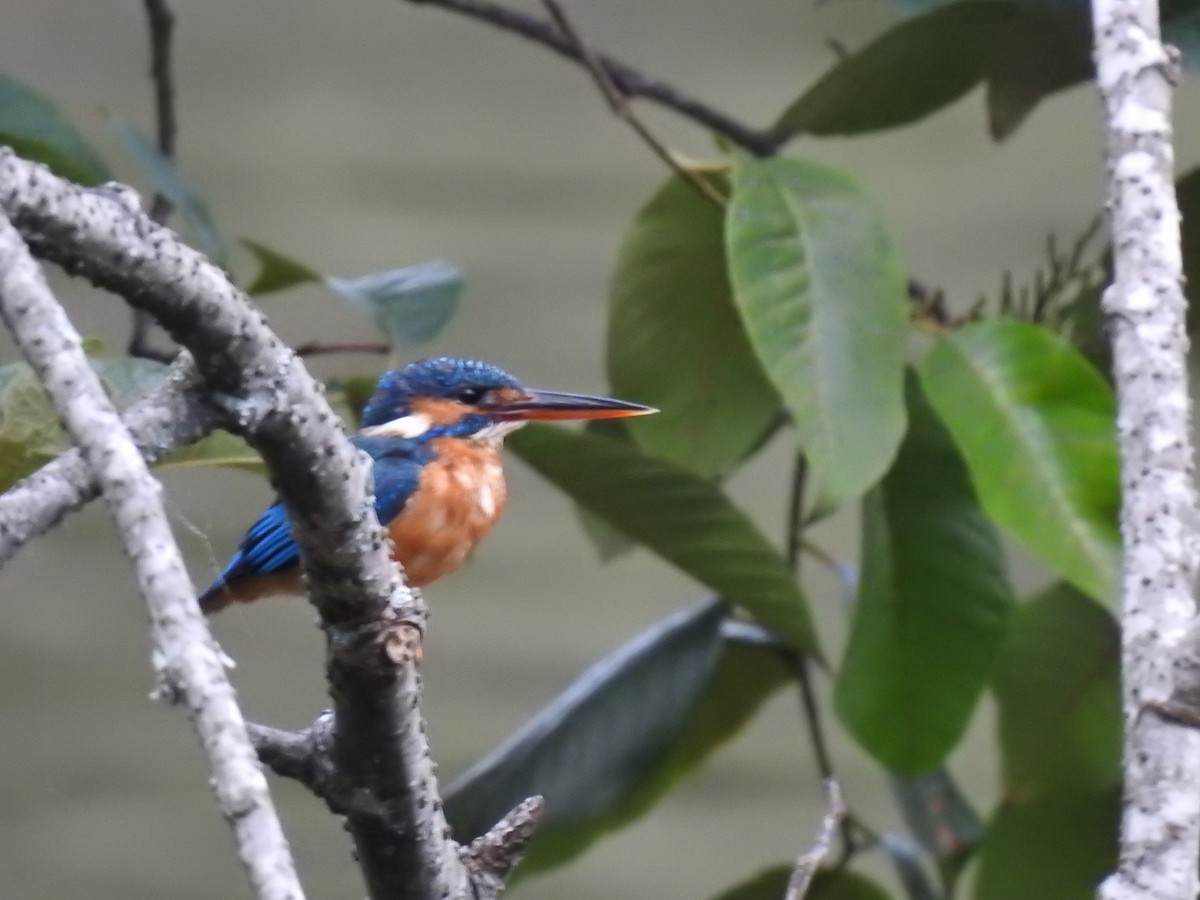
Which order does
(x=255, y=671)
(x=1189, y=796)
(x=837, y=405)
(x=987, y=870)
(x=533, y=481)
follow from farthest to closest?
(x=533, y=481) → (x=255, y=671) → (x=987, y=870) → (x=837, y=405) → (x=1189, y=796)

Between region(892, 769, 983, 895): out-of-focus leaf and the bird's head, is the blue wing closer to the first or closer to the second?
the bird's head

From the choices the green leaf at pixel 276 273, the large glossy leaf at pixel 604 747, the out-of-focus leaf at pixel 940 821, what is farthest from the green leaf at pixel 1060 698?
Result: the green leaf at pixel 276 273

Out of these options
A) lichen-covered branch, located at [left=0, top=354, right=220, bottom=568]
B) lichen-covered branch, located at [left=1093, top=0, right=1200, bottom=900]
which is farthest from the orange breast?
lichen-covered branch, located at [left=0, top=354, right=220, bottom=568]

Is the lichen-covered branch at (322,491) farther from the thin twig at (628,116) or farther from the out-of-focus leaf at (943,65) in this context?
the out-of-focus leaf at (943,65)

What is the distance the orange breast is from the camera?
1731 millimetres

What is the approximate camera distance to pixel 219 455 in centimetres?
120

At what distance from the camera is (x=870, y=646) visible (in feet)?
5.51

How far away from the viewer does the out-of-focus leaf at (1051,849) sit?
71.7 inches

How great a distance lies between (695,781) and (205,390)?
2.42 metres

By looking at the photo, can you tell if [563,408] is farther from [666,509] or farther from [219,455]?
[219,455]

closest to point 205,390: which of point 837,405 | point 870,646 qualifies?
point 837,405

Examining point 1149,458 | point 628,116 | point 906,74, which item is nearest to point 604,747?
point 628,116

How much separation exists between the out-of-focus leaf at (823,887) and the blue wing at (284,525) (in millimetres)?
542

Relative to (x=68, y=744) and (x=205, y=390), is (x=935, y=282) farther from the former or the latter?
(x=205, y=390)
